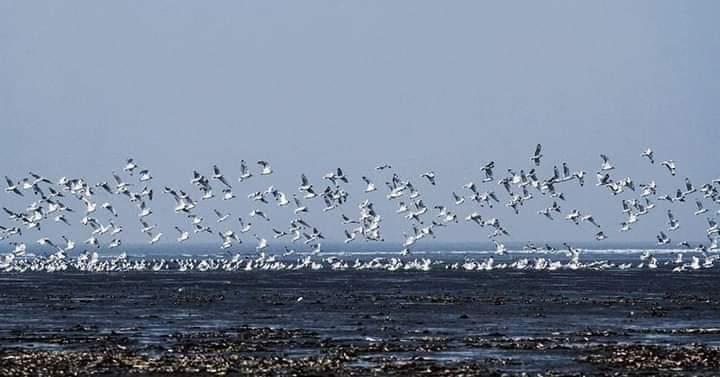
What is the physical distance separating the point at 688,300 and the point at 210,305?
2197 cm

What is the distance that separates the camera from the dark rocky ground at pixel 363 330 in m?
39.8

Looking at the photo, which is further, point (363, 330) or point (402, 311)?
point (402, 311)

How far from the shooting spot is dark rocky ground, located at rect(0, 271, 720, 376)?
3975cm

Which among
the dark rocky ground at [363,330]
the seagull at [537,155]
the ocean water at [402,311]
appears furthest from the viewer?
the seagull at [537,155]

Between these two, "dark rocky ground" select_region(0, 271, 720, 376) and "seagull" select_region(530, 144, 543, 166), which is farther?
"seagull" select_region(530, 144, 543, 166)

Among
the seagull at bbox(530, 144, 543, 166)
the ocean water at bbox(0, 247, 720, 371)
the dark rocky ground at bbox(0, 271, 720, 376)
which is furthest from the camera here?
the seagull at bbox(530, 144, 543, 166)

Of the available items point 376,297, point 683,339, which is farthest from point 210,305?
point 683,339

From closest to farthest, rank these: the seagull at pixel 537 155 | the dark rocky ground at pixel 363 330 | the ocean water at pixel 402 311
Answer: the dark rocky ground at pixel 363 330
the ocean water at pixel 402 311
the seagull at pixel 537 155

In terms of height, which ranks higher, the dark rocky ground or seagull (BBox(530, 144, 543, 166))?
seagull (BBox(530, 144, 543, 166))

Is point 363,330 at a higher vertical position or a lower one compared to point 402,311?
lower

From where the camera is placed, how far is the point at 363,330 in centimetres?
5256

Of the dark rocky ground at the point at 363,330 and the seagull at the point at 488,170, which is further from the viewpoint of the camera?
the seagull at the point at 488,170

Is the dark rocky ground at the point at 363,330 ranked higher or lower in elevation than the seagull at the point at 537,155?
lower

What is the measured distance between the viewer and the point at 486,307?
217 ft
